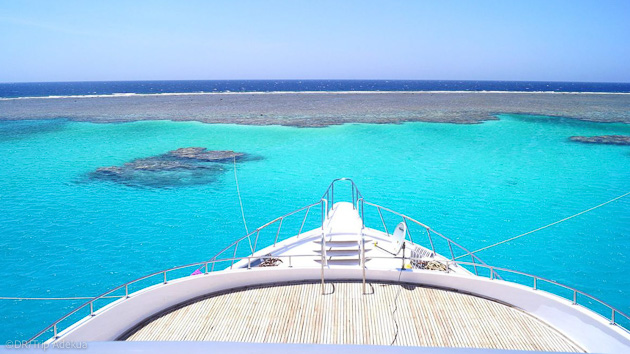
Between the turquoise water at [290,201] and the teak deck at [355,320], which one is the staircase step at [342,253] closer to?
the teak deck at [355,320]

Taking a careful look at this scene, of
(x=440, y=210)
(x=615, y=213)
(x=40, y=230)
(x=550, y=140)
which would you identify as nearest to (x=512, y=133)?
(x=550, y=140)

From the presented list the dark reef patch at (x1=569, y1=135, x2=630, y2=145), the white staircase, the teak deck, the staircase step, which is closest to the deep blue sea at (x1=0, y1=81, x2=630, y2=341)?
the dark reef patch at (x1=569, y1=135, x2=630, y2=145)

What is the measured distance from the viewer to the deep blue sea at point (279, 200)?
11.5 metres

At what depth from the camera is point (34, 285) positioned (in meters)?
10.8

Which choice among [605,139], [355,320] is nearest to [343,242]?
[355,320]

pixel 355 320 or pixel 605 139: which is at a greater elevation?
pixel 605 139

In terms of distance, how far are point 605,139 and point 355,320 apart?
1306 inches

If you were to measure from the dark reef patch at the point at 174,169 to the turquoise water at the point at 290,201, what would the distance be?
835 mm

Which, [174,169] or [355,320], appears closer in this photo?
[355,320]

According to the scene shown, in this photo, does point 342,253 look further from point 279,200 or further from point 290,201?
point 279,200

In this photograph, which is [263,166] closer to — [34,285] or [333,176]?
[333,176]

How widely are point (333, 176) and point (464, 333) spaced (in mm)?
15659

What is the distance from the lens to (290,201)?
17.4 metres

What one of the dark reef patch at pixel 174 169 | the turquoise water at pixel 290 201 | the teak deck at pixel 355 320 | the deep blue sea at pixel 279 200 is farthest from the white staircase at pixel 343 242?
the dark reef patch at pixel 174 169
